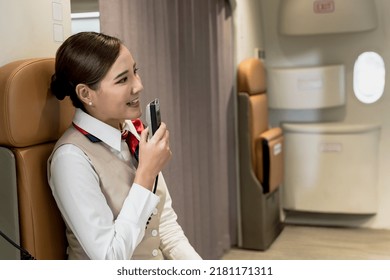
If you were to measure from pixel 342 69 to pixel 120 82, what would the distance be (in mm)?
1761

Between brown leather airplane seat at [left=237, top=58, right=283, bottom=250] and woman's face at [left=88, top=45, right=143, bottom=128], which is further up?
woman's face at [left=88, top=45, right=143, bottom=128]

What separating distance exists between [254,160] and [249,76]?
39 centimetres

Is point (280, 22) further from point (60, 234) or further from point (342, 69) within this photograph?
point (60, 234)

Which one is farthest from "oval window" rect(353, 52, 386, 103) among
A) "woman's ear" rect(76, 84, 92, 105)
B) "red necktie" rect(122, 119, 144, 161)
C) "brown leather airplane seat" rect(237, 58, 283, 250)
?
"woman's ear" rect(76, 84, 92, 105)

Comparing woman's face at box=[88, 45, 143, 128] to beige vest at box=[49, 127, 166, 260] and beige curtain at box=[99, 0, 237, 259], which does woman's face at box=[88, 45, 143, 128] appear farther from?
beige curtain at box=[99, 0, 237, 259]

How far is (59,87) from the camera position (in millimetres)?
983

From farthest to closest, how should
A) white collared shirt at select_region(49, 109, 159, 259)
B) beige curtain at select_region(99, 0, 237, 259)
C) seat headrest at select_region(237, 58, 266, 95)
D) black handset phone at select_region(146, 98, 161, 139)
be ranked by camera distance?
1. seat headrest at select_region(237, 58, 266, 95)
2. beige curtain at select_region(99, 0, 237, 259)
3. black handset phone at select_region(146, 98, 161, 139)
4. white collared shirt at select_region(49, 109, 159, 259)

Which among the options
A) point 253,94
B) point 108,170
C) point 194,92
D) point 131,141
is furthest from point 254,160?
point 108,170

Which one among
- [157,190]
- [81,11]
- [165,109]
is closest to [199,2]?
[165,109]

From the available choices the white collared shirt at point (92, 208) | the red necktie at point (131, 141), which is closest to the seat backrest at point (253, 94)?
the red necktie at point (131, 141)

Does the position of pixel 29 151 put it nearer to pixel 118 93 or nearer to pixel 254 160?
pixel 118 93

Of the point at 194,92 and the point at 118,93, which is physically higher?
the point at 118,93

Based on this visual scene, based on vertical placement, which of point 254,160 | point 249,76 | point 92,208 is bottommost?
point 254,160

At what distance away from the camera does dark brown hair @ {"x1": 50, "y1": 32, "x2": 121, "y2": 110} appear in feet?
3.10
